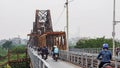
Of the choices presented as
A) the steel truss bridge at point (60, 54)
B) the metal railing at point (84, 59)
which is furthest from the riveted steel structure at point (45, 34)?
the metal railing at point (84, 59)

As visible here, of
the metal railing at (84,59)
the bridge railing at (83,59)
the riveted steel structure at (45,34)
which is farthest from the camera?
the riveted steel structure at (45,34)

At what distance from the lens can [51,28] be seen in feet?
285

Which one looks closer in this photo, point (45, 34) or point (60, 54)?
point (60, 54)

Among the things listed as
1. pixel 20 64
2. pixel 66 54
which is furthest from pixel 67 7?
pixel 20 64

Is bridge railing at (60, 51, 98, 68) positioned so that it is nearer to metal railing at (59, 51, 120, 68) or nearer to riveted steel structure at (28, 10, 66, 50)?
metal railing at (59, 51, 120, 68)

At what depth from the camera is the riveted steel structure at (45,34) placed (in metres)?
54.1

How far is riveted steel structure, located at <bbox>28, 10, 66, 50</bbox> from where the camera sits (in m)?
54.1

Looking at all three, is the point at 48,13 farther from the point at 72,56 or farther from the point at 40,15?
the point at 72,56

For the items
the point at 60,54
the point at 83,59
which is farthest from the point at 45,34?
the point at 83,59

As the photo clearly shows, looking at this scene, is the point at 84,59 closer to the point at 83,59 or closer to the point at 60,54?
the point at 83,59

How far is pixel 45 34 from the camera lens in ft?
188

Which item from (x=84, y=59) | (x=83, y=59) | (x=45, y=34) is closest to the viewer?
(x=84, y=59)

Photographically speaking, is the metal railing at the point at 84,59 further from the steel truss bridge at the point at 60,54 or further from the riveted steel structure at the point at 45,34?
the riveted steel structure at the point at 45,34

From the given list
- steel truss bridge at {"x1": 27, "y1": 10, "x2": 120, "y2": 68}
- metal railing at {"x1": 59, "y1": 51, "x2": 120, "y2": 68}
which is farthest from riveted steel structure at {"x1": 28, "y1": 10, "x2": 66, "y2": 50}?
metal railing at {"x1": 59, "y1": 51, "x2": 120, "y2": 68}
